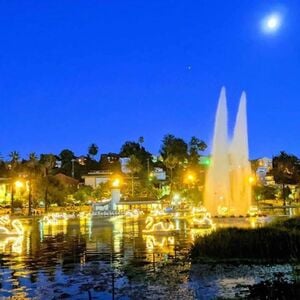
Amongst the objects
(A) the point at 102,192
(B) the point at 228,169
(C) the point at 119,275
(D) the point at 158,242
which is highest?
(A) the point at 102,192

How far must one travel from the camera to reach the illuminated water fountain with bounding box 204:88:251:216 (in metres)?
61.9

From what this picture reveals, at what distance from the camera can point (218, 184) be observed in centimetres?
6397

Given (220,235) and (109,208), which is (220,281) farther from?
(109,208)

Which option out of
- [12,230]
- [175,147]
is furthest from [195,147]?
[12,230]

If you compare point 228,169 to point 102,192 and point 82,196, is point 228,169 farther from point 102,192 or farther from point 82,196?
point 102,192

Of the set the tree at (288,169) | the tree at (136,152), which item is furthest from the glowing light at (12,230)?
the tree at (136,152)

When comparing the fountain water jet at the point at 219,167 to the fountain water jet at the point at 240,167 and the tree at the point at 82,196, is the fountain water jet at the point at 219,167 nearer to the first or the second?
the fountain water jet at the point at 240,167

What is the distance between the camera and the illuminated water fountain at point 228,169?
61938mm

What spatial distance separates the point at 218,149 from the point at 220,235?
4072 centimetres

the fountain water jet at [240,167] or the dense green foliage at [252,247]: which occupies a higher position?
the fountain water jet at [240,167]

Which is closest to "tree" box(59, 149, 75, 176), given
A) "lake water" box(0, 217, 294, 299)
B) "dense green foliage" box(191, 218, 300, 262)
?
"lake water" box(0, 217, 294, 299)

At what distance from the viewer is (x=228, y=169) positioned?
63469 mm

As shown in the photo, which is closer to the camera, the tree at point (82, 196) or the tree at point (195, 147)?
the tree at point (82, 196)

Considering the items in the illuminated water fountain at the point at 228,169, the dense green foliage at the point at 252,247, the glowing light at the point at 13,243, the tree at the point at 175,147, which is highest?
the tree at the point at 175,147
